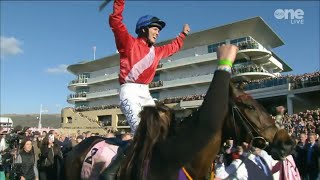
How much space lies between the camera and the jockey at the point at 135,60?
4031 mm

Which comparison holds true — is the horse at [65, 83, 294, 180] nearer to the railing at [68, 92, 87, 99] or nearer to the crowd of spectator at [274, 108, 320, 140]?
the crowd of spectator at [274, 108, 320, 140]

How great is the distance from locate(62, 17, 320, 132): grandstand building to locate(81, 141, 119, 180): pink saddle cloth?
2980cm

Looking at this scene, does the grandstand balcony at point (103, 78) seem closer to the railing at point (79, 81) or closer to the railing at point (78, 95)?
the railing at point (79, 81)

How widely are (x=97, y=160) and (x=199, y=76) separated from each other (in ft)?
156

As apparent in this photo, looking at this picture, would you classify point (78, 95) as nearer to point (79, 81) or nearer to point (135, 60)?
point (79, 81)

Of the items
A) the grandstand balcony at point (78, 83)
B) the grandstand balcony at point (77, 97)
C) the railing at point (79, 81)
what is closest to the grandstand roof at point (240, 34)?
the grandstand balcony at point (78, 83)

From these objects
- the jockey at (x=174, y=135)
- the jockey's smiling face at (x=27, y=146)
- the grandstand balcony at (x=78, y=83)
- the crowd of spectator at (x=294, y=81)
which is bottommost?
the jockey's smiling face at (x=27, y=146)

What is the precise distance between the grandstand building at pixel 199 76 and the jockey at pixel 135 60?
29721 millimetres

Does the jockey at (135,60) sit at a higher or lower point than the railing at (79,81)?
lower

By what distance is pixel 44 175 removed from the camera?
955 cm

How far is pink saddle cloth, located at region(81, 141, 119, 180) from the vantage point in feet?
13.9

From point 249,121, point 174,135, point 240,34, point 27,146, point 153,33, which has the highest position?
point 240,34

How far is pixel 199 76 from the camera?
51469mm

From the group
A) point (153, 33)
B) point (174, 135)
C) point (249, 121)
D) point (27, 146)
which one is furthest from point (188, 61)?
point (249, 121)
